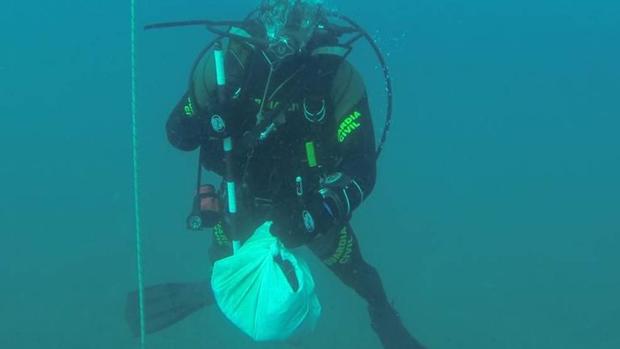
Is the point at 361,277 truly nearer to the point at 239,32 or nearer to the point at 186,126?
the point at 186,126

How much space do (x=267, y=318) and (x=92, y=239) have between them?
783 centimetres

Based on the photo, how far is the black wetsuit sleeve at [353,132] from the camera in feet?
12.9

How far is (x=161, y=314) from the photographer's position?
568 cm

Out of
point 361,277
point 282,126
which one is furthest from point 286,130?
point 361,277

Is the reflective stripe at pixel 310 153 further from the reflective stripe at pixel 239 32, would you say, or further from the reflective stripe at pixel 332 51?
the reflective stripe at pixel 239 32

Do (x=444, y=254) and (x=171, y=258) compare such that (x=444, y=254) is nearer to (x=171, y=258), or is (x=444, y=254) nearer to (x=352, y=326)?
(x=352, y=326)

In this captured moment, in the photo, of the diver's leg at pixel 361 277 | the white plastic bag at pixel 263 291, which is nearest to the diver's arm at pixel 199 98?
the white plastic bag at pixel 263 291

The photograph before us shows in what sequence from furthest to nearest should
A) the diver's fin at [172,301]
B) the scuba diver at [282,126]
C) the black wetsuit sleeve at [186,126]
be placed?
1. the diver's fin at [172,301]
2. the black wetsuit sleeve at [186,126]
3. the scuba diver at [282,126]

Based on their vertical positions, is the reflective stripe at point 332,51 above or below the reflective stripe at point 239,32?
below

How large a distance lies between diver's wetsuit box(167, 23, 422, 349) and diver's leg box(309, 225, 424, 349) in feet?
2.42

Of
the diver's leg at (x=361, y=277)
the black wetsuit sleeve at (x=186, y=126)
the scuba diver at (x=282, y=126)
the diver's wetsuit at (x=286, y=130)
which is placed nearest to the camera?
the scuba diver at (x=282, y=126)

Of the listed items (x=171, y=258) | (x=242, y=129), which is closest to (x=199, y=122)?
(x=242, y=129)

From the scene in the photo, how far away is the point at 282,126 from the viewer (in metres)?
3.96

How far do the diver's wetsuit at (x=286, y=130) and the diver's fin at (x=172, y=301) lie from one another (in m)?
1.50
